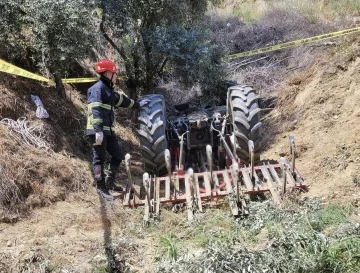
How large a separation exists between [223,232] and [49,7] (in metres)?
4.25

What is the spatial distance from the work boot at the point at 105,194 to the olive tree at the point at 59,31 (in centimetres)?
226

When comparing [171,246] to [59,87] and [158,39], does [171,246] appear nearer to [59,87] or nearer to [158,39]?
[59,87]

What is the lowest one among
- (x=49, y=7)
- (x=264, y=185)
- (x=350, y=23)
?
(x=264, y=185)

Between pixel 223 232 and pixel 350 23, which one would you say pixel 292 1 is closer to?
pixel 350 23

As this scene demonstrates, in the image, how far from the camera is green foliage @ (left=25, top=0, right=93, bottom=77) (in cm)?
661

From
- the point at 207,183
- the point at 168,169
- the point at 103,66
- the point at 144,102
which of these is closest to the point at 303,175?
the point at 207,183

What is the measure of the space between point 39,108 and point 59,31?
47.3 inches

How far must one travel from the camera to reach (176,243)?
4.45 meters

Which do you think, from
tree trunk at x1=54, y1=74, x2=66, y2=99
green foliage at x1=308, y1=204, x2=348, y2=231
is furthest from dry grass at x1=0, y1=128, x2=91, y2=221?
green foliage at x1=308, y1=204, x2=348, y2=231

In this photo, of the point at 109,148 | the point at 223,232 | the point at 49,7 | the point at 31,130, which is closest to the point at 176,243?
the point at 223,232

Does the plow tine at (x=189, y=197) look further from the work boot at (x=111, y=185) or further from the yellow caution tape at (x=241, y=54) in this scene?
the yellow caution tape at (x=241, y=54)

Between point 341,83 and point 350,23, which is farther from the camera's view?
point 350,23

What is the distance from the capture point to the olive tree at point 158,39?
28.5ft

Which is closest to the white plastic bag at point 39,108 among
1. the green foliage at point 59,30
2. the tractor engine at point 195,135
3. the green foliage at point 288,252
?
the green foliage at point 59,30
